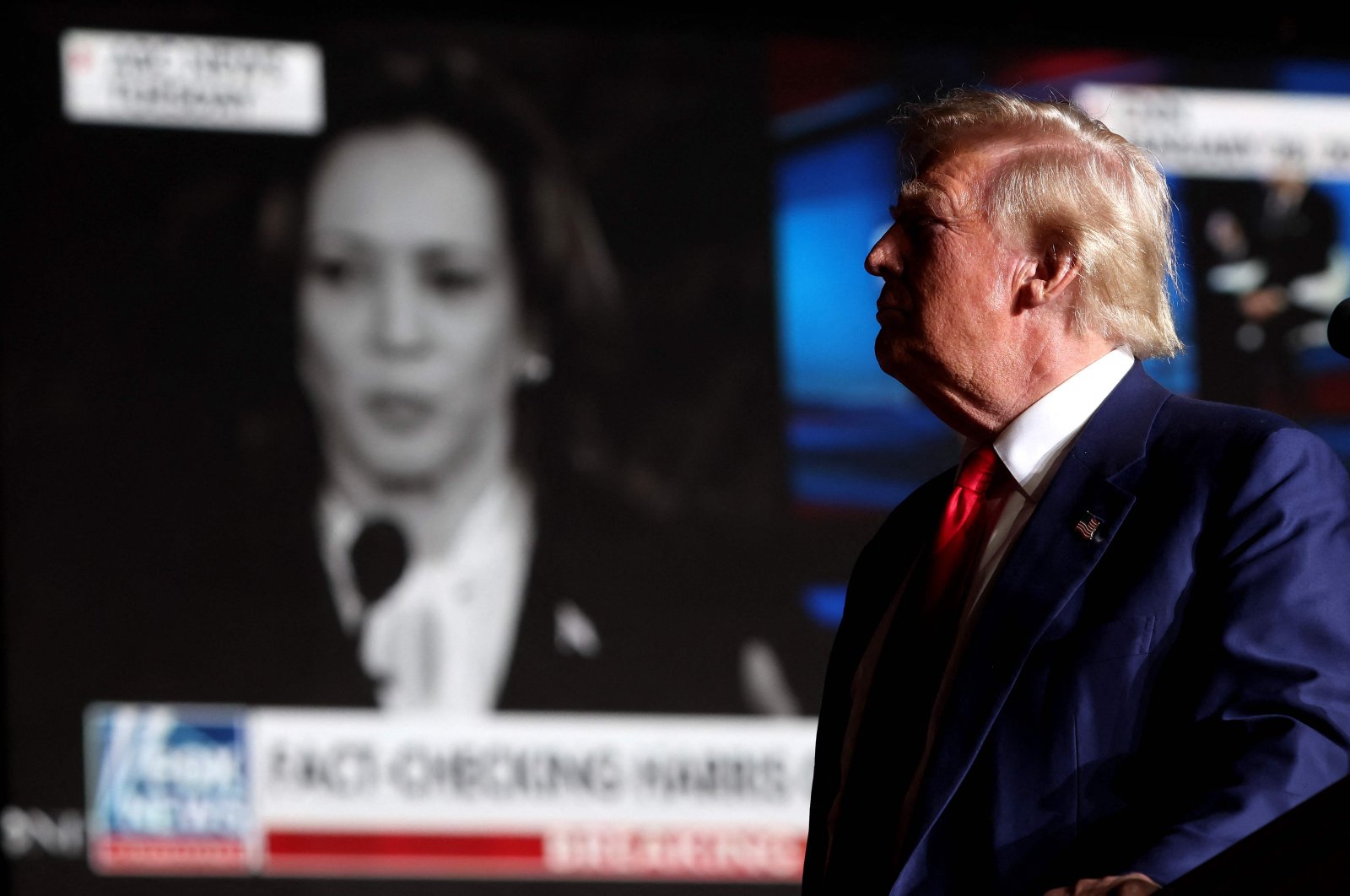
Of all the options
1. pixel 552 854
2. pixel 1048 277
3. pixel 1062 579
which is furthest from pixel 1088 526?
pixel 552 854

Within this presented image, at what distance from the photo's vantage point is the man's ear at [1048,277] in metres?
1.86

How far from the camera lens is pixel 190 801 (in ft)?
11.7

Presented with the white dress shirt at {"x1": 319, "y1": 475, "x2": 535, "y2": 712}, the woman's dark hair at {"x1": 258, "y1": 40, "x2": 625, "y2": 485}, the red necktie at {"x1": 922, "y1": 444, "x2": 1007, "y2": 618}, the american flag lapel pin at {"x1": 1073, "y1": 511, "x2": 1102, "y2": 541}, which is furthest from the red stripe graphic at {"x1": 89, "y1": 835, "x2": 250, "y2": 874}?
the american flag lapel pin at {"x1": 1073, "y1": 511, "x2": 1102, "y2": 541}

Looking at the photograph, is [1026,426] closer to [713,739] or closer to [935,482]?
[935,482]

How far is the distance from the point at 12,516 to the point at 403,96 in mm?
1228

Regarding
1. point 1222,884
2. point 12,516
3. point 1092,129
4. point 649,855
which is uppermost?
point 1092,129

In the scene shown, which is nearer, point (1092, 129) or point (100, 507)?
point (1092, 129)

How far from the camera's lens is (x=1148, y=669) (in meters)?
1.58

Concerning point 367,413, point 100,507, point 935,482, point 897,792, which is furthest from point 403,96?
point 897,792

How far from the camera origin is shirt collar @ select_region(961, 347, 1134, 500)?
71.9 inches

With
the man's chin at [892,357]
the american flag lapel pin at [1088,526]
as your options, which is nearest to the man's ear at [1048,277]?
the man's chin at [892,357]

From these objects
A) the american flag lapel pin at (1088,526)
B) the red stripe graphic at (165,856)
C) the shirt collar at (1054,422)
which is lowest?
the red stripe graphic at (165,856)

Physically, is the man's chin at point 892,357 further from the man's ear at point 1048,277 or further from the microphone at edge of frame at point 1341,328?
the microphone at edge of frame at point 1341,328

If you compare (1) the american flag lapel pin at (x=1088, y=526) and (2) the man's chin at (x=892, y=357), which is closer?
(1) the american flag lapel pin at (x=1088, y=526)
